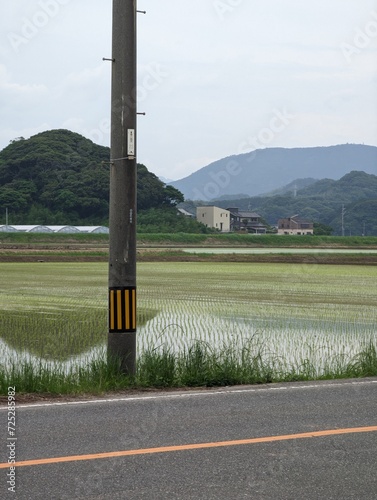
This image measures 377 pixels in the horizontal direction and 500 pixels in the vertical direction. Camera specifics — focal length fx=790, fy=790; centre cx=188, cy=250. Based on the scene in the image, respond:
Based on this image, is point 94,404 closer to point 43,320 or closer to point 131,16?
point 131,16

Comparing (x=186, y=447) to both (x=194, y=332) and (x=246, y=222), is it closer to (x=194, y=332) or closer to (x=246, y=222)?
(x=194, y=332)

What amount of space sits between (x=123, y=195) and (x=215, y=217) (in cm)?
10889

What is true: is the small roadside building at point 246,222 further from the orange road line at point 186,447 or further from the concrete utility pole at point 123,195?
the orange road line at point 186,447

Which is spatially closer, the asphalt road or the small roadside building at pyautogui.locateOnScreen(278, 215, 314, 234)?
the asphalt road

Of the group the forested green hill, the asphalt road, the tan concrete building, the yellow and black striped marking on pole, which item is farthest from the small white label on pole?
the tan concrete building

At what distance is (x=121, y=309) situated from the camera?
29.9 feet

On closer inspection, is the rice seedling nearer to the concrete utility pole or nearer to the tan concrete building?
the concrete utility pole

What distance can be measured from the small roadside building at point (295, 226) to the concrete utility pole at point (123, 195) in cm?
12234

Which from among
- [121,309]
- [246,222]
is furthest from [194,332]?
[246,222]

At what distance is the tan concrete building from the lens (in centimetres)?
11738

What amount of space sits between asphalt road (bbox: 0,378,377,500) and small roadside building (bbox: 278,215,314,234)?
124 metres

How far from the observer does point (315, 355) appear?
12547 millimetres

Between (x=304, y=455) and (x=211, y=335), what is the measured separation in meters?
9.33

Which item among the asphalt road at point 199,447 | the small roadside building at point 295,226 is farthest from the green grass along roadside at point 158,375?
the small roadside building at point 295,226
